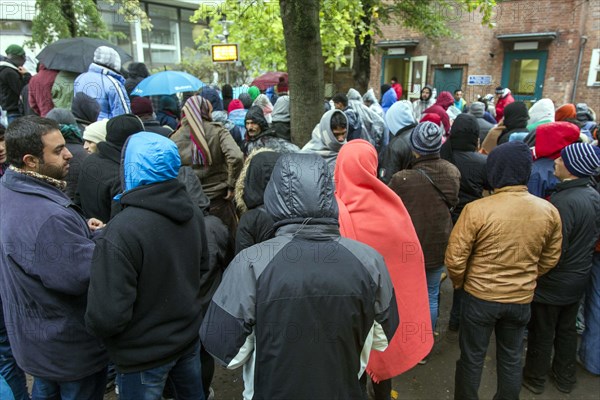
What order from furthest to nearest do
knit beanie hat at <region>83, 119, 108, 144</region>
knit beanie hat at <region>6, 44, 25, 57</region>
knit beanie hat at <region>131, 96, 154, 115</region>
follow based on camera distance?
knit beanie hat at <region>6, 44, 25, 57</region>
knit beanie hat at <region>131, 96, 154, 115</region>
knit beanie hat at <region>83, 119, 108, 144</region>

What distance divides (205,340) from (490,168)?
211 cm

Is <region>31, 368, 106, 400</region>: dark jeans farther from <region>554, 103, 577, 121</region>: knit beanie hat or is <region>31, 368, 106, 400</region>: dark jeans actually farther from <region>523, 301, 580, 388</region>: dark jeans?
<region>554, 103, 577, 121</region>: knit beanie hat

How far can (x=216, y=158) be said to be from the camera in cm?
417

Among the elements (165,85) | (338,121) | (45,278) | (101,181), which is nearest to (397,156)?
(338,121)

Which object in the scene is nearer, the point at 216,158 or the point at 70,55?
the point at 216,158

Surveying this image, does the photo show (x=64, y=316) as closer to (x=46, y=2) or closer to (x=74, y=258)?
(x=74, y=258)

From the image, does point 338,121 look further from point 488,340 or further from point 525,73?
point 525,73

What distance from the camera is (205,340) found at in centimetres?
173

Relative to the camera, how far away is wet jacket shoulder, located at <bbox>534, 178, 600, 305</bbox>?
2.87m

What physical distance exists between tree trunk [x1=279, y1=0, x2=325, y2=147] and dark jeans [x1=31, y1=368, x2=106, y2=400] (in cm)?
288

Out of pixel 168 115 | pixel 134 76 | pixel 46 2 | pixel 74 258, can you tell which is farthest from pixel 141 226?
pixel 46 2

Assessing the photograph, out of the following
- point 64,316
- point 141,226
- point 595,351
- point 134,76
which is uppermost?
point 134,76

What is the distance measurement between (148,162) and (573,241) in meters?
2.90

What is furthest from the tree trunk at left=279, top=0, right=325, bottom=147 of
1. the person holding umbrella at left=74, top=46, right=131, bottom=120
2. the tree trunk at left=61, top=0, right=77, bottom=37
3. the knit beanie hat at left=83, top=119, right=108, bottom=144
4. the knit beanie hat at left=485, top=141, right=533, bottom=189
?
the tree trunk at left=61, top=0, right=77, bottom=37
